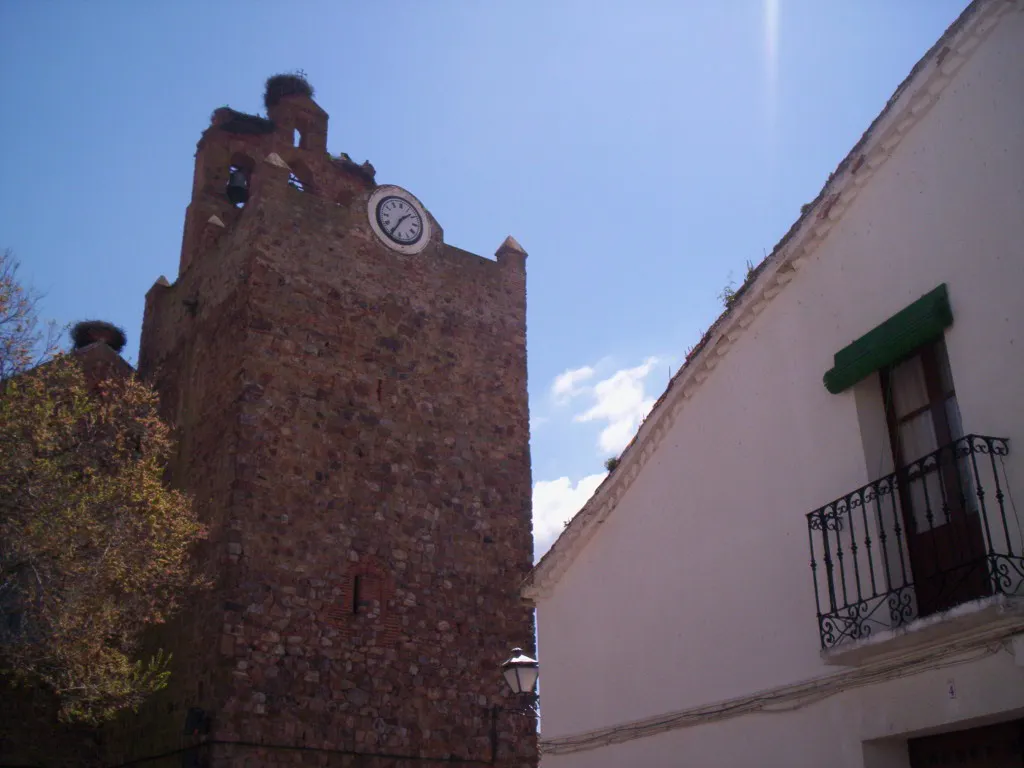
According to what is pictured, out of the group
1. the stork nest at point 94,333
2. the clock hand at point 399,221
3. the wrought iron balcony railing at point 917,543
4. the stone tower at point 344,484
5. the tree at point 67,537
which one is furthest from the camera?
the stork nest at point 94,333

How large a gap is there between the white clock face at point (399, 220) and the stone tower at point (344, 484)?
4 cm

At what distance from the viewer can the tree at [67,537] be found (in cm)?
1112

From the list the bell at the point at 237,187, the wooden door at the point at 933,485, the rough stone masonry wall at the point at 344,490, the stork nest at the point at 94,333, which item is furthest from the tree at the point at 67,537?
the stork nest at the point at 94,333

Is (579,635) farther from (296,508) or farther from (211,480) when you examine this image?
(211,480)

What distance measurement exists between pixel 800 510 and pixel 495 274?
40.6 ft

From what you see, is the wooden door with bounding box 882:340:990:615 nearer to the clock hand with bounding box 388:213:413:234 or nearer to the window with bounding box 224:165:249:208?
the clock hand with bounding box 388:213:413:234

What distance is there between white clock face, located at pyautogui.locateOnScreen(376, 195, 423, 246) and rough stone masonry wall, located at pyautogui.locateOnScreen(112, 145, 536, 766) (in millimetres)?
334

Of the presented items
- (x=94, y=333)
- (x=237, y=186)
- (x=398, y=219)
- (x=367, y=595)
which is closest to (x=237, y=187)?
(x=237, y=186)

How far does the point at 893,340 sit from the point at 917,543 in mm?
1310

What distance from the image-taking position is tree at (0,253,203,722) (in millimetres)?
11125

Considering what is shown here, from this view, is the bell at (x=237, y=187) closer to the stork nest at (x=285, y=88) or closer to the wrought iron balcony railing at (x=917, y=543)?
the stork nest at (x=285, y=88)

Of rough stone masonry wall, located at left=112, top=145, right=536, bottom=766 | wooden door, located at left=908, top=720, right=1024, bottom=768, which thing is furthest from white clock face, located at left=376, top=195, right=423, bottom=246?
wooden door, located at left=908, top=720, right=1024, bottom=768

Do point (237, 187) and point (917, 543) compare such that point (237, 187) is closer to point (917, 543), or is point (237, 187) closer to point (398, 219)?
point (398, 219)

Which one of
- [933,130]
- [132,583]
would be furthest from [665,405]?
[132,583]
